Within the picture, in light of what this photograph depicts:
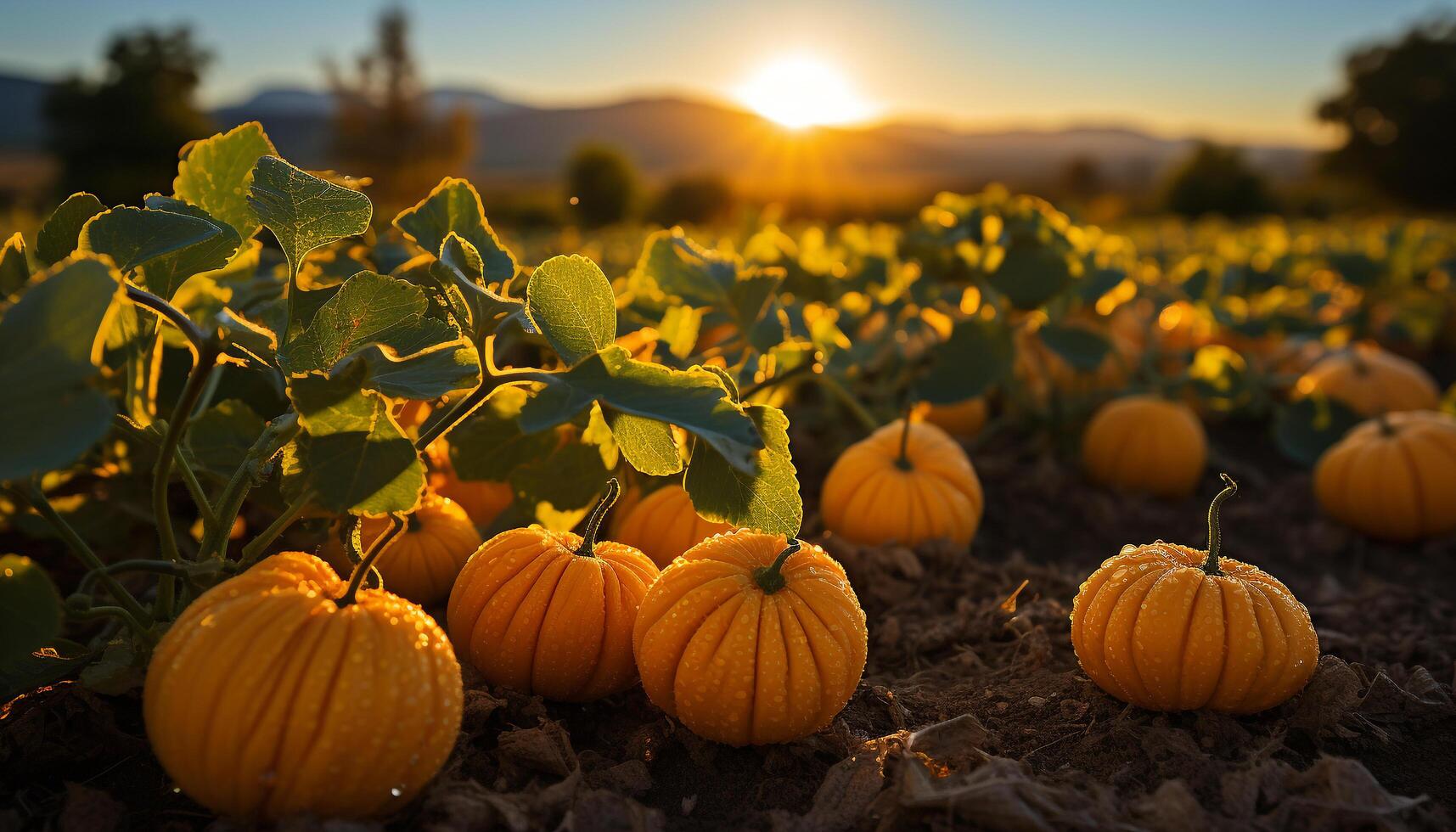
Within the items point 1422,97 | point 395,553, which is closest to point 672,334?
point 395,553

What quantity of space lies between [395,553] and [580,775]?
89 cm

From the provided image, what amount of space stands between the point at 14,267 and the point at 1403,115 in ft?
194

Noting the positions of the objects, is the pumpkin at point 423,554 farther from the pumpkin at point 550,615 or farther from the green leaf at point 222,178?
the green leaf at point 222,178

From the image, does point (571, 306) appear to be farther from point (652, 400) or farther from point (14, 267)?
point (14, 267)

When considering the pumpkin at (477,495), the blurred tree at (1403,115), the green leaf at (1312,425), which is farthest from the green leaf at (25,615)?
the blurred tree at (1403,115)

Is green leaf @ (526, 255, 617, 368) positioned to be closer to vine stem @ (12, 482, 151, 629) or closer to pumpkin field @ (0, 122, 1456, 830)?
pumpkin field @ (0, 122, 1456, 830)

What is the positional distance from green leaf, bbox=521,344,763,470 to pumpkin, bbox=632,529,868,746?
20.5 inches

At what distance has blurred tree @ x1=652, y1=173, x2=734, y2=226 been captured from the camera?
1212 inches

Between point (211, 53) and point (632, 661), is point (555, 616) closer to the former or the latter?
point (632, 661)

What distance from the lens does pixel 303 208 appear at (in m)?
1.83

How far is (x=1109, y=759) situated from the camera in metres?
1.98

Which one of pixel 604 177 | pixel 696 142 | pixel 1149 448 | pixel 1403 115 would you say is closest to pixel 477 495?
pixel 1149 448

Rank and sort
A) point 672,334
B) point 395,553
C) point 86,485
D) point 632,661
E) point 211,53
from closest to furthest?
point 632,661 < point 395,553 < point 672,334 < point 86,485 < point 211,53

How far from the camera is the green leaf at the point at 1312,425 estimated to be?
475 centimetres
